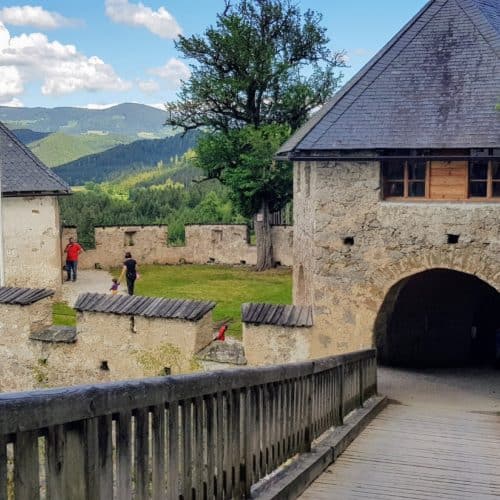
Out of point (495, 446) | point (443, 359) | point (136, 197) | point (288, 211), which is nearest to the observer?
point (495, 446)

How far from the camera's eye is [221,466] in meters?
4.68

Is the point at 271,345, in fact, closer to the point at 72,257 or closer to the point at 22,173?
the point at 22,173

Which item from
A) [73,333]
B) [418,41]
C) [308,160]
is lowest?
[73,333]

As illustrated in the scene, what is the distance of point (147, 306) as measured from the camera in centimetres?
1399

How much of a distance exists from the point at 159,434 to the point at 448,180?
33.6ft

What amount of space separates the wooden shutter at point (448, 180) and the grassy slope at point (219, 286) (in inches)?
301

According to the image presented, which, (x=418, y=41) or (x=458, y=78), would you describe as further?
(x=418, y=41)

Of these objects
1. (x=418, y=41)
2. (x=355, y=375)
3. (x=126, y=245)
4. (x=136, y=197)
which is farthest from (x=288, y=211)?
(x=355, y=375)

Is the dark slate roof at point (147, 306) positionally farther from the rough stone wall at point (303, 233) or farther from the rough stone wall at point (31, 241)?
the rough stone wall at point (31, 241)

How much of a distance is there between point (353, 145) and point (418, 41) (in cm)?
315

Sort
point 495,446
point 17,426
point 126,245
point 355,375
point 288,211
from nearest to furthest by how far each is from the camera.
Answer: point 17,426
point 495,446
point 355,375
point 126,245
point 288,211

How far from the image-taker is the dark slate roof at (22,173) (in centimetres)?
2103

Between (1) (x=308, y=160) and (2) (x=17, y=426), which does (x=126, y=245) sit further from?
(2) (x=17, y=426)

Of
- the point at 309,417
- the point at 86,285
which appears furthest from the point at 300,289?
the point at 86,285
